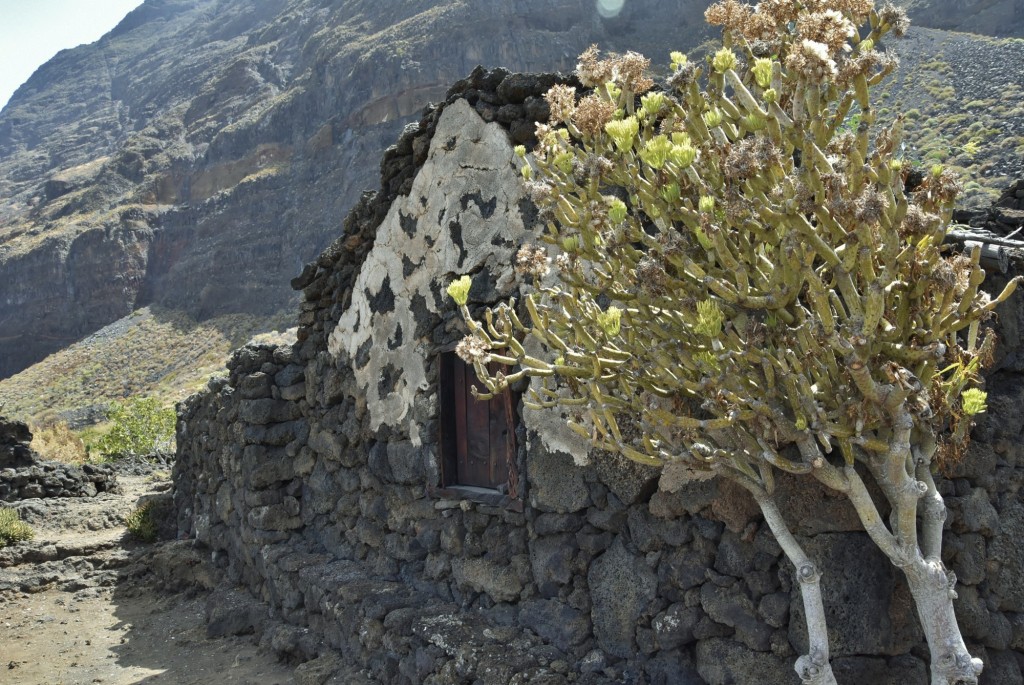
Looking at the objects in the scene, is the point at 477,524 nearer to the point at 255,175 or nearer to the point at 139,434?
the point at 139,434

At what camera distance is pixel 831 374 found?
335cm

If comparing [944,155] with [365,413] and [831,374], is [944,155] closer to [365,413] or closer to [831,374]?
[365,413]

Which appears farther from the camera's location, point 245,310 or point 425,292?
point 245,310

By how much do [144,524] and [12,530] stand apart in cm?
142

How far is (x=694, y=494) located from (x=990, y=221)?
8.92ft

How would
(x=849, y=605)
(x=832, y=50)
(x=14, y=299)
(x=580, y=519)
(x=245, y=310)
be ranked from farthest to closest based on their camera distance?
(x=14, y=299), (x=245, y=310), (x=580, y=519), (x=849, y=605), (x=832, y=50)

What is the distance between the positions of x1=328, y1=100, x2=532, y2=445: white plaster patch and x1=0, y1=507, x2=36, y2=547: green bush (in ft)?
17.8

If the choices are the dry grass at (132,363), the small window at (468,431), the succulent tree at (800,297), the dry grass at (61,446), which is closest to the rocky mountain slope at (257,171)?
the dry grass at (132,363)

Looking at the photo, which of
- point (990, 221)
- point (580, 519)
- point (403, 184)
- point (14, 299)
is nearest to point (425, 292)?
point (403, 184)

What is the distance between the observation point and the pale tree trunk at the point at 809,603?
337 centimetres

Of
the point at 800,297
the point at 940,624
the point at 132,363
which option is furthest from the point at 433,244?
→ the point at 132,363

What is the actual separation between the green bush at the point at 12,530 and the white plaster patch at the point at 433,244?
5428mm

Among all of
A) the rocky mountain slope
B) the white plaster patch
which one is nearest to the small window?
the white plaster patch

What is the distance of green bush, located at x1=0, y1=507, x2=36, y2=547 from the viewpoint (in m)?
10.2
